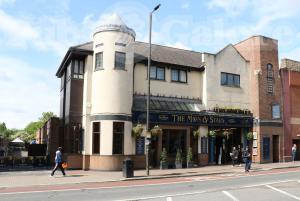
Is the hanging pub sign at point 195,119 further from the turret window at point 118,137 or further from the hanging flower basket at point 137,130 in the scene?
the turret window at point 118,137

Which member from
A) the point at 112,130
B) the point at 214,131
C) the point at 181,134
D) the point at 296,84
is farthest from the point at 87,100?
the point at 296,84

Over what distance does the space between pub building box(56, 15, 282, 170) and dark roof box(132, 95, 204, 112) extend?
3.1 inches

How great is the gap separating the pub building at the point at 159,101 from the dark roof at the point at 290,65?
5.48ft

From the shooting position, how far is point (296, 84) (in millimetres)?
34938

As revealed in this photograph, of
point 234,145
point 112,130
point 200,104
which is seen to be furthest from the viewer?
point 234,145

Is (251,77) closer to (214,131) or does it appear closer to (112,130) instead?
(214,131)

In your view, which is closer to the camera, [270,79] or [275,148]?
[270,79]

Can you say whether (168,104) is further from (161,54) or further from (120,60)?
(120,60)

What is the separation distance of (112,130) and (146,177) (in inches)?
217

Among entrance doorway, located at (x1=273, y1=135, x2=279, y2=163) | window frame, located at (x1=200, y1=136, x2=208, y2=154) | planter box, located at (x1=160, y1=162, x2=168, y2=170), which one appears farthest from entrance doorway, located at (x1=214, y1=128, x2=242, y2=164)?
planter box, located at (x1=160, y1=162, x2=168, y2=170)

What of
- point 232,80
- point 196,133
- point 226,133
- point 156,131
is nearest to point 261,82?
point 232,80

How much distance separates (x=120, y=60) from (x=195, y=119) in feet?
25.2

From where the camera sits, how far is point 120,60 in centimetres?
2703

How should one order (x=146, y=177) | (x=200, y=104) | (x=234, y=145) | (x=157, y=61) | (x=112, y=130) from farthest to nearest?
(x=234, y=145) → (x=200, y=104) → (x=157, y=61) → (x=112, y=130) → (x=146, y=177)
